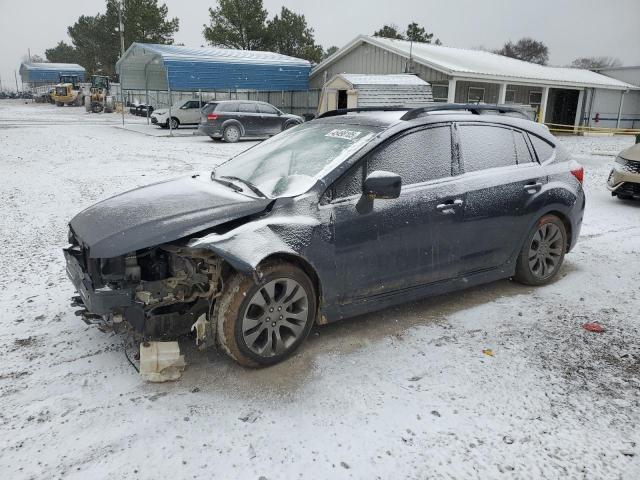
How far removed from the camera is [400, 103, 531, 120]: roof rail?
13.0ft

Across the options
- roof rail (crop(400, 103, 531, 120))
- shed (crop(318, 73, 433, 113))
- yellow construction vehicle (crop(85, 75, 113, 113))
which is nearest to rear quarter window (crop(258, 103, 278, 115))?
shed (crop(318, 73, 433, 113))

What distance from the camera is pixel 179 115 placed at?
24.5 m

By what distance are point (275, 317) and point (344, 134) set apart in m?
1.56

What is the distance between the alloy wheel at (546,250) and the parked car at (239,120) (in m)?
15.3

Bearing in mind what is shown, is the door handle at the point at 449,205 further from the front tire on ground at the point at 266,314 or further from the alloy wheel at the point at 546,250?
the front tire on ground at the point at 266,314

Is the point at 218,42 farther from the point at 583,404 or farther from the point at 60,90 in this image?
the point at 583,404

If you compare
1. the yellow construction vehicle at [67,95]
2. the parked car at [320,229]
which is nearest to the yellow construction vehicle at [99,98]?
the yellow construction vehicle at [67,95]

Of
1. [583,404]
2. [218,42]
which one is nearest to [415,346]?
[583,404]

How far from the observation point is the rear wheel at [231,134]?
728 inches

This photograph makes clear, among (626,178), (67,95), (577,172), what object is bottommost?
(626,178)

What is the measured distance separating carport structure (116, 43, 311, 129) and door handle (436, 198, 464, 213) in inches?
797

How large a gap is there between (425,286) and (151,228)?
82.4 inches

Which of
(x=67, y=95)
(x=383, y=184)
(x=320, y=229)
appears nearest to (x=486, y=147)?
(x=383, y=184)

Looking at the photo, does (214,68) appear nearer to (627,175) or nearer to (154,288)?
(627,175)
